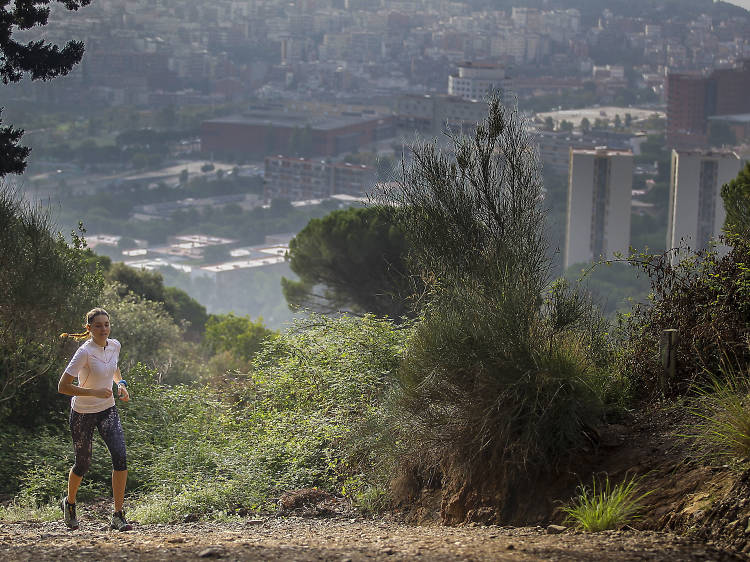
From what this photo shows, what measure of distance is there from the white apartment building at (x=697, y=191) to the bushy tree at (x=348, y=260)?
24.0m

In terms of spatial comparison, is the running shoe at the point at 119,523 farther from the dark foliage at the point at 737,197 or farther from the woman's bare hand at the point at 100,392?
the dark foliage at the point at 737,197

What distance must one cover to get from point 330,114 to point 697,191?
4220cm

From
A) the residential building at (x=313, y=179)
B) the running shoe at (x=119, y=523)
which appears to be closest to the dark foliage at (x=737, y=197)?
the running shoe at (x=119, y=523)

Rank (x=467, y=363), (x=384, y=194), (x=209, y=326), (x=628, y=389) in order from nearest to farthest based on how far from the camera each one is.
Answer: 1. (x=467, y=363)
2. (x=628, y=389)
3. (x=384, y=194)
4. (x=209, y=326)

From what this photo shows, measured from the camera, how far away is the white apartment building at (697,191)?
129ft

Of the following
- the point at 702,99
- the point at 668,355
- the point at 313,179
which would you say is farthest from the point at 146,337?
the point at 702,99

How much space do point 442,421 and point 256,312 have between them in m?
50.7

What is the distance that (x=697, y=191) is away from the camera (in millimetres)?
41031

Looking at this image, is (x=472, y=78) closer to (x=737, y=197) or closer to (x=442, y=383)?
(x=737, y=197)

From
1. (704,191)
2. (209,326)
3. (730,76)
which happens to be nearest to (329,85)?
(730,76)

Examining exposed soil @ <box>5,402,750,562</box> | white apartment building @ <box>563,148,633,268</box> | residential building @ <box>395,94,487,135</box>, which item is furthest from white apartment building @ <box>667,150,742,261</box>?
exposed soil @ <box>5,402,750,562</box>

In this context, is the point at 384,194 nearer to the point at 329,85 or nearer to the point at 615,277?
the point at 615,277

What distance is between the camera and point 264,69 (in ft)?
276

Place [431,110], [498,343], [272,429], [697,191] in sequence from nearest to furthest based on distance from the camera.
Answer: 1. [498,343]
2. [272,429]
3. [697,191]
4. [431,110]
